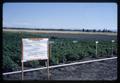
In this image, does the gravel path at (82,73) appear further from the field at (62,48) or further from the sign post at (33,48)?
the sign post at (33,48)

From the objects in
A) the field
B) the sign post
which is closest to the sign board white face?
the sign post

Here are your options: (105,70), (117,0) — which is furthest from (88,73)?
(117,0)

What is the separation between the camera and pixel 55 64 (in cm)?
704

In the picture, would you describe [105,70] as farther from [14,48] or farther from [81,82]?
[81,82]

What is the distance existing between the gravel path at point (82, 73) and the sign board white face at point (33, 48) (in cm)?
141

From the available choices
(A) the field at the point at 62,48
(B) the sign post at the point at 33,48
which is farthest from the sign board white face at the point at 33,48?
(A) the field at the point at 62,48

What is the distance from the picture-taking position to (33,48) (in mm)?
4250

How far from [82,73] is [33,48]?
109 inches

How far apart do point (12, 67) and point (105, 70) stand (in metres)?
2.55

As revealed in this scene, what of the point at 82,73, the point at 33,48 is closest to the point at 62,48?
the point at 82,73

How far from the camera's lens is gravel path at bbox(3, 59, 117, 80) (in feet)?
19.5

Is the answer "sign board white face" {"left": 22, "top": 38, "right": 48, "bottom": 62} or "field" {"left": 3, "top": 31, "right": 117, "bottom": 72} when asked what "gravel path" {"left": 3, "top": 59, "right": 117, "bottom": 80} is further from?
"sign board white face" {"left": 22, "top": 38, "right": 48, "bottom": 62}

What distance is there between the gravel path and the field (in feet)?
1.18

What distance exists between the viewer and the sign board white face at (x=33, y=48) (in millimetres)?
4262
